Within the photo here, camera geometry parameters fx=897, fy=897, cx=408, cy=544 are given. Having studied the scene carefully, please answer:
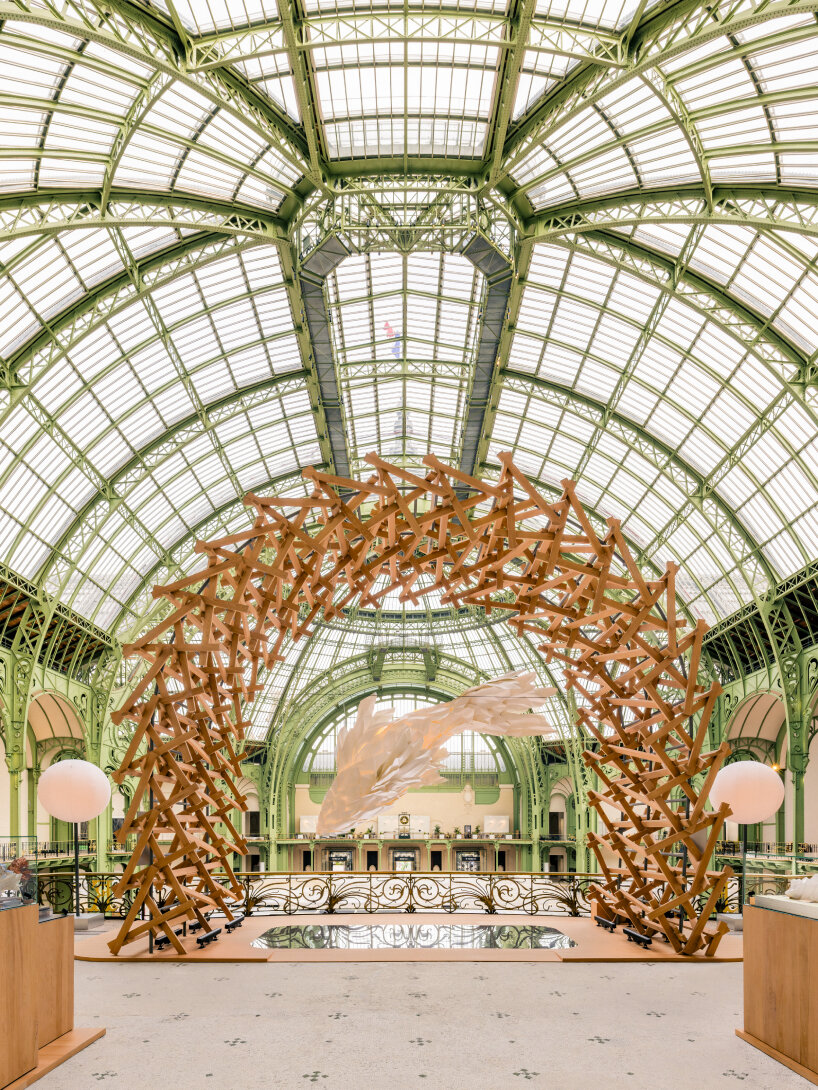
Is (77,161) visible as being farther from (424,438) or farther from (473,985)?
(424,438)

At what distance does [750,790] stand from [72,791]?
13.0 metres

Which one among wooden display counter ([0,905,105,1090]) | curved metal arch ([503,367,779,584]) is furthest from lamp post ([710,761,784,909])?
curved metal arch ([503,367,779,584])

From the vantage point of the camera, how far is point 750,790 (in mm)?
16953

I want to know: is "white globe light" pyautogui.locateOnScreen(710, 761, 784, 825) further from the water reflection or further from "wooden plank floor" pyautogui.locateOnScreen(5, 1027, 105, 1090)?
"wooden plank floor" pyautogui.locateOnScreen(5, 1027, 105, 1090)

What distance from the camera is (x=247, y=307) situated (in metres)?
31.7

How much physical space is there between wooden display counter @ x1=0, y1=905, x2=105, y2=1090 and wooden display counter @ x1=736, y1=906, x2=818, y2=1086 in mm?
7799

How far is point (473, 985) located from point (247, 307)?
80.0ft

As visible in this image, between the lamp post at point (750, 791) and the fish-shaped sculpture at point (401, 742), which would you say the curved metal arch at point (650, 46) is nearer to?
the fish-shaped sculpture at point (401, 742)

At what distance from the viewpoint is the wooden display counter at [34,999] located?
28.1 feet

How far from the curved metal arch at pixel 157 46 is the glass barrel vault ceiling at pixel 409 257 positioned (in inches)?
3.0

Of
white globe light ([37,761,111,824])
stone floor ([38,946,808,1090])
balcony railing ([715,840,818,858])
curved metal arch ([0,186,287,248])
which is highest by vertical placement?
curved metal arch ([0,186,287,248])

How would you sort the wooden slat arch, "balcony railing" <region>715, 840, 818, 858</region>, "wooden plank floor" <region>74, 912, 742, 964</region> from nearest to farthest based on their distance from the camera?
"wooden plank floor" <region>74, 912, 742, 964</region>, the wooden slat arch, "balcony railing" <region>715, 840, 818, 858</region>

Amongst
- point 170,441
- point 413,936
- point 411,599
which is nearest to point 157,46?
point 411,599

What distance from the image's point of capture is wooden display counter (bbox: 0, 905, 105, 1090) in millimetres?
8562
